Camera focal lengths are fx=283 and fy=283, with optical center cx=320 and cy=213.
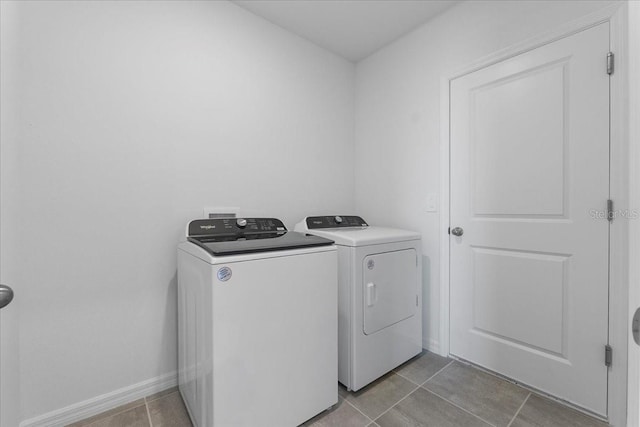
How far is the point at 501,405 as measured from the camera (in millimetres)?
1511

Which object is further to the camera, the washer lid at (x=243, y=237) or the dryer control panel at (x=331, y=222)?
the dryer control panel at (x=331, y=222)

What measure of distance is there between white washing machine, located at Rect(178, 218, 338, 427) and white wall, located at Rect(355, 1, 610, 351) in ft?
3.30

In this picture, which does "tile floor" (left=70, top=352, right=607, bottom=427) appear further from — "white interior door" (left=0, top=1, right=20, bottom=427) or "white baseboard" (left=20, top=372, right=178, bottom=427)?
"white interior door" (left=0, top=1, right=20, bottom=427)

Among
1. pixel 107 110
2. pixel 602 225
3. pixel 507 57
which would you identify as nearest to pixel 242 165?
pixel 107 110

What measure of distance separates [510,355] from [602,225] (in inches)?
35.3

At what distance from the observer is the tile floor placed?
1.40 metres

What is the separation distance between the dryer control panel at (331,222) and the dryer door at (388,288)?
19.6 inches

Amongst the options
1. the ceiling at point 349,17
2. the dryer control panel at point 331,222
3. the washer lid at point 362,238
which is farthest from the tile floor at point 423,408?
the ceiling at point 349,17

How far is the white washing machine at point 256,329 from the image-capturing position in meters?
1.13

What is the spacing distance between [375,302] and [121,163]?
1.63m

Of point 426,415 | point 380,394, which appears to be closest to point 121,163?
point 380,394

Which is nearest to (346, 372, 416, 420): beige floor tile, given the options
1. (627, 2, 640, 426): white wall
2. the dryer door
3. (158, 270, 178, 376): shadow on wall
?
the dryer door

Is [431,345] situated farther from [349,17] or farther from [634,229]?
[349,17]

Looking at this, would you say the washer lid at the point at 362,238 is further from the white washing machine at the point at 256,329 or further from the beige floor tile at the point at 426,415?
the beige floor tile at the point at 426,415
